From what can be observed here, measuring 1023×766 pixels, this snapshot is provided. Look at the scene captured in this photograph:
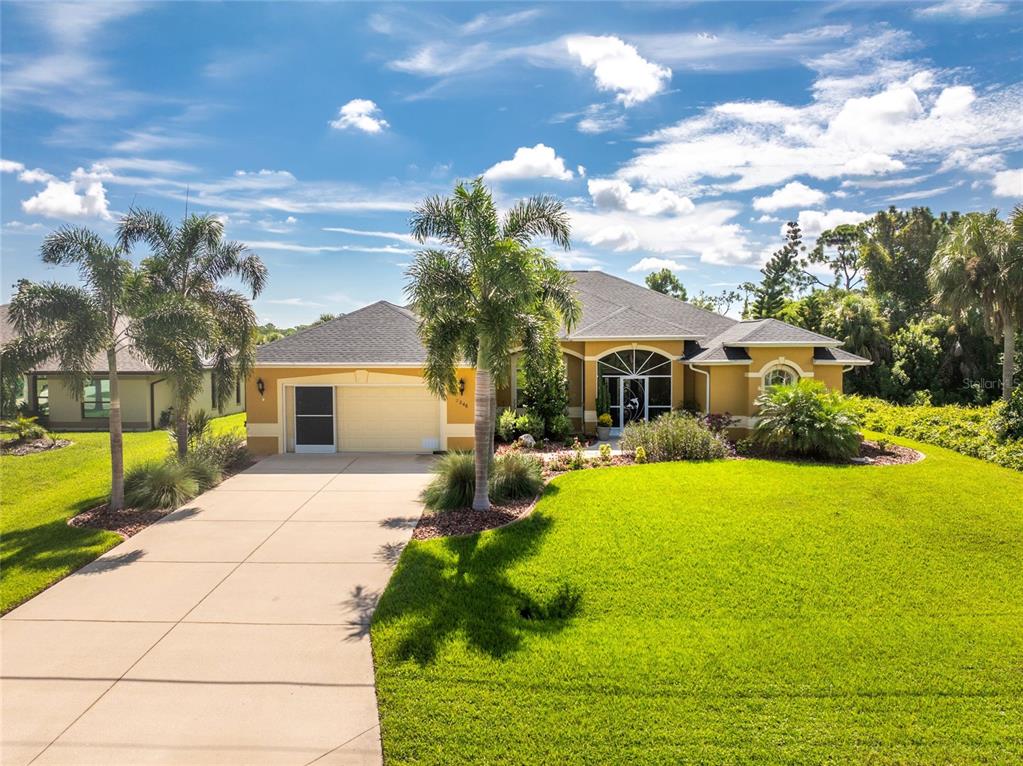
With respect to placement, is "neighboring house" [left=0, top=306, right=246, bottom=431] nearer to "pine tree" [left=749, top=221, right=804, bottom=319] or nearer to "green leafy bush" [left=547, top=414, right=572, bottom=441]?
"green leafy bush" [left=547, top=414, right=572, bottom=441]

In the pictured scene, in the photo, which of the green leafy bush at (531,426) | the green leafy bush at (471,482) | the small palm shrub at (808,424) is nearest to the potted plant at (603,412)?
the green leafy bush at (531,426)

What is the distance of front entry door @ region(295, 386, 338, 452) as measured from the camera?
17.3 meters

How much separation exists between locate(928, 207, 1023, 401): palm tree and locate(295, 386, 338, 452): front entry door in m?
22.2

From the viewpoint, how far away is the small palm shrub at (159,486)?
1153 cm

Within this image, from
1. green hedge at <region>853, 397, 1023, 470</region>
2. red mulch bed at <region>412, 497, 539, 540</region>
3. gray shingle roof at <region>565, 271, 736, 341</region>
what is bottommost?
red mulch bed at <region>412, 497, 539, 540</region>

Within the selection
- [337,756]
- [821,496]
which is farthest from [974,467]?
[337,756]

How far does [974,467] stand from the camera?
44.5 feet

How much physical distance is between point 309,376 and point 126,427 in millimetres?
10600

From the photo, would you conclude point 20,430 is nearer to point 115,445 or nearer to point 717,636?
point 115,445

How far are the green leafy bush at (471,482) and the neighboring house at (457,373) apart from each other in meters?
4.44

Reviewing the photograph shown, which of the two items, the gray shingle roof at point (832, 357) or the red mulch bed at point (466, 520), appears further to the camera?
the gray shingle roof at point (832, 357)

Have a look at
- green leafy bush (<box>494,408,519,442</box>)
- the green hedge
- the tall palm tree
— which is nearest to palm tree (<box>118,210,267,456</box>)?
the tall palm tree

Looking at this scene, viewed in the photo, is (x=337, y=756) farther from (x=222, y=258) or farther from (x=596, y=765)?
(x=222, y=258)

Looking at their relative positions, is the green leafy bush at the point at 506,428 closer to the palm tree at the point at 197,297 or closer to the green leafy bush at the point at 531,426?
the green leafy bush at the point at 531,426
